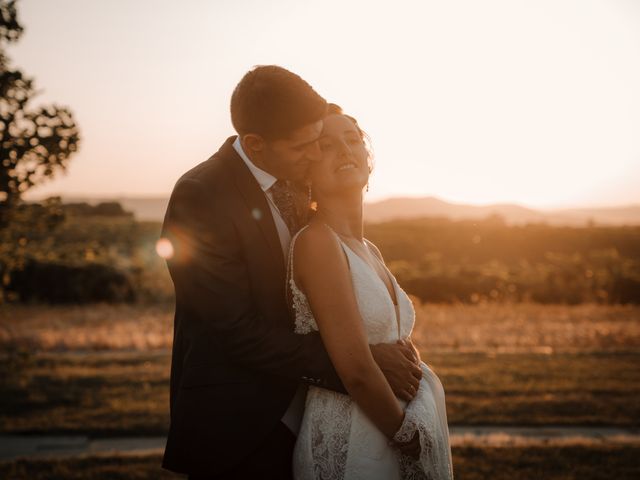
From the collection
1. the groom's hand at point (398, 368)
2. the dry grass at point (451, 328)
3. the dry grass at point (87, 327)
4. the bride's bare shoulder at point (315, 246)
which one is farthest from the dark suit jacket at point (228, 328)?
the dry grass at point (451, 328)

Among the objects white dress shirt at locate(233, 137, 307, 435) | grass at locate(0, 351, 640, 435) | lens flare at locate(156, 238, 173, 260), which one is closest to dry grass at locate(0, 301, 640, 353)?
grass at locate(0, 351, 640, 435)

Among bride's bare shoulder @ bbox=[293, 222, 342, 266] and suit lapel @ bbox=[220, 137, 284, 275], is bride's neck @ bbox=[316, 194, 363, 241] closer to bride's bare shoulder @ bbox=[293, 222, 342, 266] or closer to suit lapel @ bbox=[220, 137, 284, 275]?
bride's bare shoulder @ bbox=[293, 222, 342, 266]

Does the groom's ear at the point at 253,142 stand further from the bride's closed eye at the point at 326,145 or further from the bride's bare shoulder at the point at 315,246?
the bride's bare shoulder at the point at 315,246

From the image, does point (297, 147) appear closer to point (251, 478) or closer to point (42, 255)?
point (251, 478)

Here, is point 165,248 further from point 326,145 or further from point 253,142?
point 326,145

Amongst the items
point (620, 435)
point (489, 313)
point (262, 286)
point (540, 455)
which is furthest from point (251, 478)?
point (489, 313)

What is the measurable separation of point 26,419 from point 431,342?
799 centimetres

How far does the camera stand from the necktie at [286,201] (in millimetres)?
3246

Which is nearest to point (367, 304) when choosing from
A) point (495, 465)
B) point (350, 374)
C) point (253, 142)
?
point (350, 374)

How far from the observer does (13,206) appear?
6.24 m

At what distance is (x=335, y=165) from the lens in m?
3.32

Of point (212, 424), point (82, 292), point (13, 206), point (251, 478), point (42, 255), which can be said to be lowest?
point (82, 292)

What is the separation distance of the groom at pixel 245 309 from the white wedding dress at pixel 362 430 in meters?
0.09

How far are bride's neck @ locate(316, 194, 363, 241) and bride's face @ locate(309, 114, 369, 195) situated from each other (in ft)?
0.20
